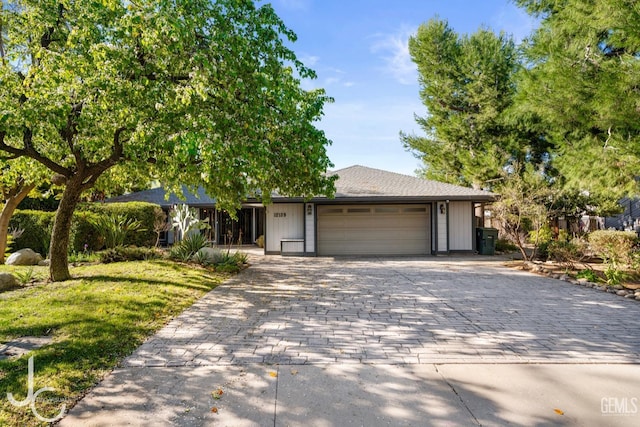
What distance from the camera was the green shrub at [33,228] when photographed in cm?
1117

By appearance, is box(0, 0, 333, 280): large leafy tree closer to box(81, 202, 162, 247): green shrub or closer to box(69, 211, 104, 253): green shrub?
box(69, 211, 104, 253): green shrub

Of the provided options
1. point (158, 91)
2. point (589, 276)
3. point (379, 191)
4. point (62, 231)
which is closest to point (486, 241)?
point (379, 191)

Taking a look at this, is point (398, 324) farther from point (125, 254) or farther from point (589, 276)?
point (125, 254)

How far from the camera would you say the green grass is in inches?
118

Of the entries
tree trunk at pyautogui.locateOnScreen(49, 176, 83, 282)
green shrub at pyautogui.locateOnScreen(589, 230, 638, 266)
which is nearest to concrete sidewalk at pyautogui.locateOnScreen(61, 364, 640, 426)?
tree trunk at pyautogui.locateOnScreen(49, 176, 83, 282)

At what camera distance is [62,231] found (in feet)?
23.6

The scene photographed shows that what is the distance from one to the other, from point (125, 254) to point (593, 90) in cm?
1351

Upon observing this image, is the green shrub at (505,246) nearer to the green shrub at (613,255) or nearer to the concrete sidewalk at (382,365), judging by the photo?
the green shrub at (613,255)

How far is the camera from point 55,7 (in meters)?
6.13

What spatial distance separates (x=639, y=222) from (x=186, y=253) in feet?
76.0

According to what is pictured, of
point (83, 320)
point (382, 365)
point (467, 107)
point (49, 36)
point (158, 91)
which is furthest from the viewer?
point (467, 107)

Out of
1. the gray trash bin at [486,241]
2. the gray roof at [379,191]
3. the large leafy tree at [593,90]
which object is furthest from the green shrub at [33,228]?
the gray trash bin at [486,241]

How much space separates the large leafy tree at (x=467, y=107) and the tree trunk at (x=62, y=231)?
62.4 feet

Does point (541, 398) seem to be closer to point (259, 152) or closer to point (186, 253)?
point (259, 152)
